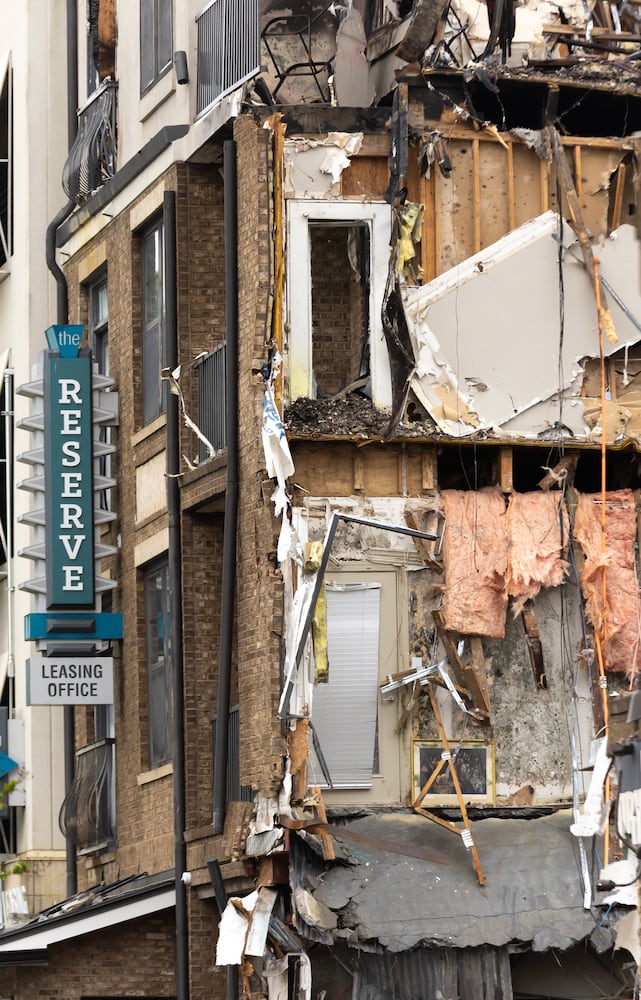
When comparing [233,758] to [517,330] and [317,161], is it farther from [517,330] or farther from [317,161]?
[317,161]

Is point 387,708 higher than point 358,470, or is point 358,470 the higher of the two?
point 358,470

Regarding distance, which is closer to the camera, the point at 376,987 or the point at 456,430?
the point at 376,987

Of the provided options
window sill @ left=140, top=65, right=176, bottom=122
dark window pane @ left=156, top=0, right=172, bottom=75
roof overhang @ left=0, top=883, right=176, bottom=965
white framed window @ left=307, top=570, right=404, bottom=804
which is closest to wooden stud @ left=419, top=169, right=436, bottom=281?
white framed window @ left=307, top=570, right=404, bottom=804

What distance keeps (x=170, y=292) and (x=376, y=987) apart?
7956 millimetres

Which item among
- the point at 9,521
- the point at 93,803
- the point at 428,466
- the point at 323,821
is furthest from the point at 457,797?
the point at 9,521

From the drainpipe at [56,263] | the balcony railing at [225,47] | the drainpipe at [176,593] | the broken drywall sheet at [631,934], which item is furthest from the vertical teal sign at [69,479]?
the broken drywall sheet at [631,934]

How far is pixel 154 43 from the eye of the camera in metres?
25.4

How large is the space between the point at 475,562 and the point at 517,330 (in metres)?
2.47

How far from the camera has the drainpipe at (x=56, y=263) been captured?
89.0 feet

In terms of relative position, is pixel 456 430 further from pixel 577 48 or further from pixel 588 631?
pixel 577 48

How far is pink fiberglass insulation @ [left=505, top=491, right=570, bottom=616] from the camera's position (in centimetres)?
2194

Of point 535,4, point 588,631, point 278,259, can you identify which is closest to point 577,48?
point 535,4

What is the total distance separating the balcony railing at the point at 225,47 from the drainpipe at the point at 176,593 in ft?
4.25

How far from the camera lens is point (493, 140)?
2284 cm
